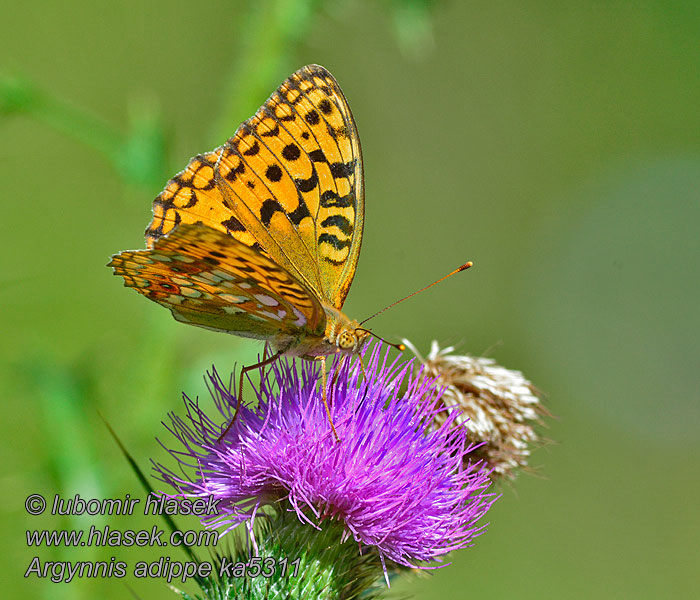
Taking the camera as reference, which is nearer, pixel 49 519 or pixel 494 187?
pixel 49 519

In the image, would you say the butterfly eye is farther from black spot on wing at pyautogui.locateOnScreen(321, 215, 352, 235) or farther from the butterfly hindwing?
black spot on wing at pyautogui.locateOnScreen(321, 215, 352, 235)

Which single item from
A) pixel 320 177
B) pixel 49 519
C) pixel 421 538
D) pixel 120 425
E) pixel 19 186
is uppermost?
pixel 320 177

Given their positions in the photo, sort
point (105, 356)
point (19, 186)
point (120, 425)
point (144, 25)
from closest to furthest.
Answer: point (120, 425)
point (105, 356)
point (19, 186)
point (144, 25)

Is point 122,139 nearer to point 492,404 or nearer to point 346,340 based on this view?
point 346,340

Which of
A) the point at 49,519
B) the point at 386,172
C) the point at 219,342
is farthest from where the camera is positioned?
the point at 386,172

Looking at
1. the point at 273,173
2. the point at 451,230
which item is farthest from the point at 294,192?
the point at 451,230

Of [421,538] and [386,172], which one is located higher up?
[386,172]

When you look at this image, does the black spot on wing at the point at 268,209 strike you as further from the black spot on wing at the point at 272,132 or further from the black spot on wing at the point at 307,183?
the black spot on wing at the point at 272,132

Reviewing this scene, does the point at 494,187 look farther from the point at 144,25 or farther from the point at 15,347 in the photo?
the point at 15,347

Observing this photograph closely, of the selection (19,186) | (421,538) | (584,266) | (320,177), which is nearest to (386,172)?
(584,266)
